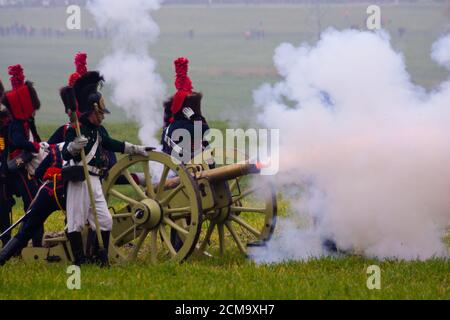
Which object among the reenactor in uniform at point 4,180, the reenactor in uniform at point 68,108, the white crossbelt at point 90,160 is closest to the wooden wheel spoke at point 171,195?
the white crossbelt at point 90,160

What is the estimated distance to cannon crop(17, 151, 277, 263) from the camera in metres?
9.00

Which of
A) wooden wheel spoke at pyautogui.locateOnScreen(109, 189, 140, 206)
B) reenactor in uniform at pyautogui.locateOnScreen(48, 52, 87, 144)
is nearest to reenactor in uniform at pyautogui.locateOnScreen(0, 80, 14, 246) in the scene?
reenactor in uniform at pyautogui.locateOnScreen(48, 52, 87, 144)

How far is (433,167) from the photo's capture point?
8898 millimetres

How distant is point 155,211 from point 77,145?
0.91m

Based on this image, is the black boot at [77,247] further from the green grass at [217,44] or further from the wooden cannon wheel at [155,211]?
the green grass at [217,44]

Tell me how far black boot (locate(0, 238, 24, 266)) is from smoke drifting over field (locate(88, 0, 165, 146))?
11.0ft

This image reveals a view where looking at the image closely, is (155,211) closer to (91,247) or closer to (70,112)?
(91,247)

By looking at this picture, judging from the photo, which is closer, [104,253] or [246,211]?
[104,253]

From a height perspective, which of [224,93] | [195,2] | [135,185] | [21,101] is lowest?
[224,93]

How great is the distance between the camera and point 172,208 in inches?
362

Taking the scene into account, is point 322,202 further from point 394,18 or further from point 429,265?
point 394,18

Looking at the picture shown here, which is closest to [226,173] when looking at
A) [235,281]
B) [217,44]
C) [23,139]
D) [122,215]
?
[122,215]

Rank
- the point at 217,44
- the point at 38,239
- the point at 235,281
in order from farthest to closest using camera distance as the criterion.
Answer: the point at 217,44
the point at 38,239
the point at 235,281

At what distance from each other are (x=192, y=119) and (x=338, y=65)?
1.56m
